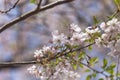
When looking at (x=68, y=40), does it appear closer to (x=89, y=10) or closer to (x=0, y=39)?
(x=0, y=39)

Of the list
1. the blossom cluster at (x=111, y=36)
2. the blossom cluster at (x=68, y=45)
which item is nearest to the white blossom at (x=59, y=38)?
the blossom cluster at (x=68, y=45)

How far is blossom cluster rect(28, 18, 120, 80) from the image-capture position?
4.03 feet

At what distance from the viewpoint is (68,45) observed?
1290mm

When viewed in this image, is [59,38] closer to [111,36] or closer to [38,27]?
[111,36]

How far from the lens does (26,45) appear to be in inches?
217

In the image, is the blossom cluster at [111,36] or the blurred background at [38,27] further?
the blurred background at [38,27]

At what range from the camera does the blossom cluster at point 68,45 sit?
1.23 metres

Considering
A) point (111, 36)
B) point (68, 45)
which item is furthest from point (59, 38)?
point (111, 36)

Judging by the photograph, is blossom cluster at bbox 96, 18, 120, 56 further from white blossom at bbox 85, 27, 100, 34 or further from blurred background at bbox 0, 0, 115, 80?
blurred background at bbox 0, 0, 115, 80

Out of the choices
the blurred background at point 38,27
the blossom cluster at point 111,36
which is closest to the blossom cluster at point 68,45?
the blossom cluster at point 111,36

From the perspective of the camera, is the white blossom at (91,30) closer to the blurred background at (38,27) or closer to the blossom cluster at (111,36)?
the blossom cluster at (111,36)

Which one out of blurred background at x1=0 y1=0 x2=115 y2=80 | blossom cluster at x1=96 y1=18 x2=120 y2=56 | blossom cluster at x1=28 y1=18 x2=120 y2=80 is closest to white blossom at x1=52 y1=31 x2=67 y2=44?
blossom cluster at x1=28 y1=18 x2=120 y2=80

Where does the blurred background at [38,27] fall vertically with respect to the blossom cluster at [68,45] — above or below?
below

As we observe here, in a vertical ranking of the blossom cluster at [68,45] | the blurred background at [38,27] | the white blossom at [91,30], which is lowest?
the blurred background at [38,27]
